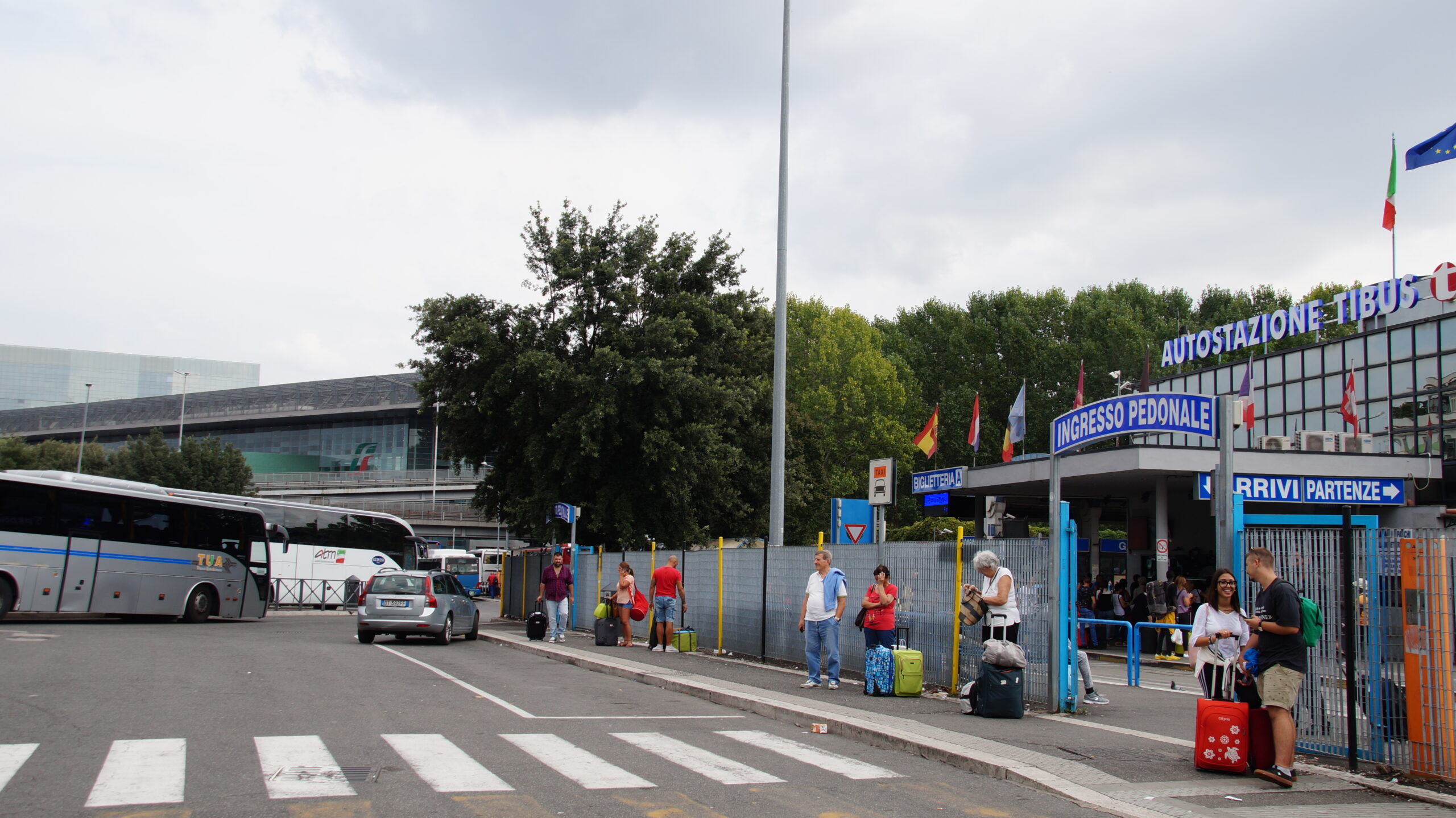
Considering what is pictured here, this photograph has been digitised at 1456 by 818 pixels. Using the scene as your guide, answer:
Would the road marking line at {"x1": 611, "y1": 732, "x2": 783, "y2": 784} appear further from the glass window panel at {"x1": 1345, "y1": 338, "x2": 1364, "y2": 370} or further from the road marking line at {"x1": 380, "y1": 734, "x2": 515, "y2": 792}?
the glass window panel at {"x1": 1345, "y1": 338, "x2": 1364, "y2": 370}

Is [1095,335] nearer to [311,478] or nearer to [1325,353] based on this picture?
[1325,353]

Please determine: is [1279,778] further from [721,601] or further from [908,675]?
[721,601]

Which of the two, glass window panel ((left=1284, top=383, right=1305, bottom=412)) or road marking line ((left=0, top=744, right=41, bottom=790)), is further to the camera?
glass window panel ((left=1284, top=383, right=1305, bottom=412))

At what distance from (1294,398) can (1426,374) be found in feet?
21.8

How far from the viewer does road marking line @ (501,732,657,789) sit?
24.7ft

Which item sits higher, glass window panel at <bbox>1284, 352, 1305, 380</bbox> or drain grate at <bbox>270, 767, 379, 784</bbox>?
glass window panel at <bbox>1284, 352, 1305, 380</bbox>

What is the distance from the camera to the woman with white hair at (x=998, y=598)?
1154 centimetres

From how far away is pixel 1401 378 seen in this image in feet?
113

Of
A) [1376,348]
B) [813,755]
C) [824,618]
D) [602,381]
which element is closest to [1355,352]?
[1376,348]

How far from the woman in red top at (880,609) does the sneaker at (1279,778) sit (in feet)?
18.0

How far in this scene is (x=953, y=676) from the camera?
1340cm

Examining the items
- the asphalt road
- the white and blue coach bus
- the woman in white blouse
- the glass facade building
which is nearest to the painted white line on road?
the asphalt road

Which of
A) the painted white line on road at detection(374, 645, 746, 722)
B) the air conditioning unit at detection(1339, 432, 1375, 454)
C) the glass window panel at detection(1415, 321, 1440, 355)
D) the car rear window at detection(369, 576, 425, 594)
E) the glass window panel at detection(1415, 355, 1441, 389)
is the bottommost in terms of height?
the painted white line on road at detection(374, 645, 746, 722)

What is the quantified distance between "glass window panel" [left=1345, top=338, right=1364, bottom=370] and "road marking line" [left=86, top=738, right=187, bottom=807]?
37547 millimetres
